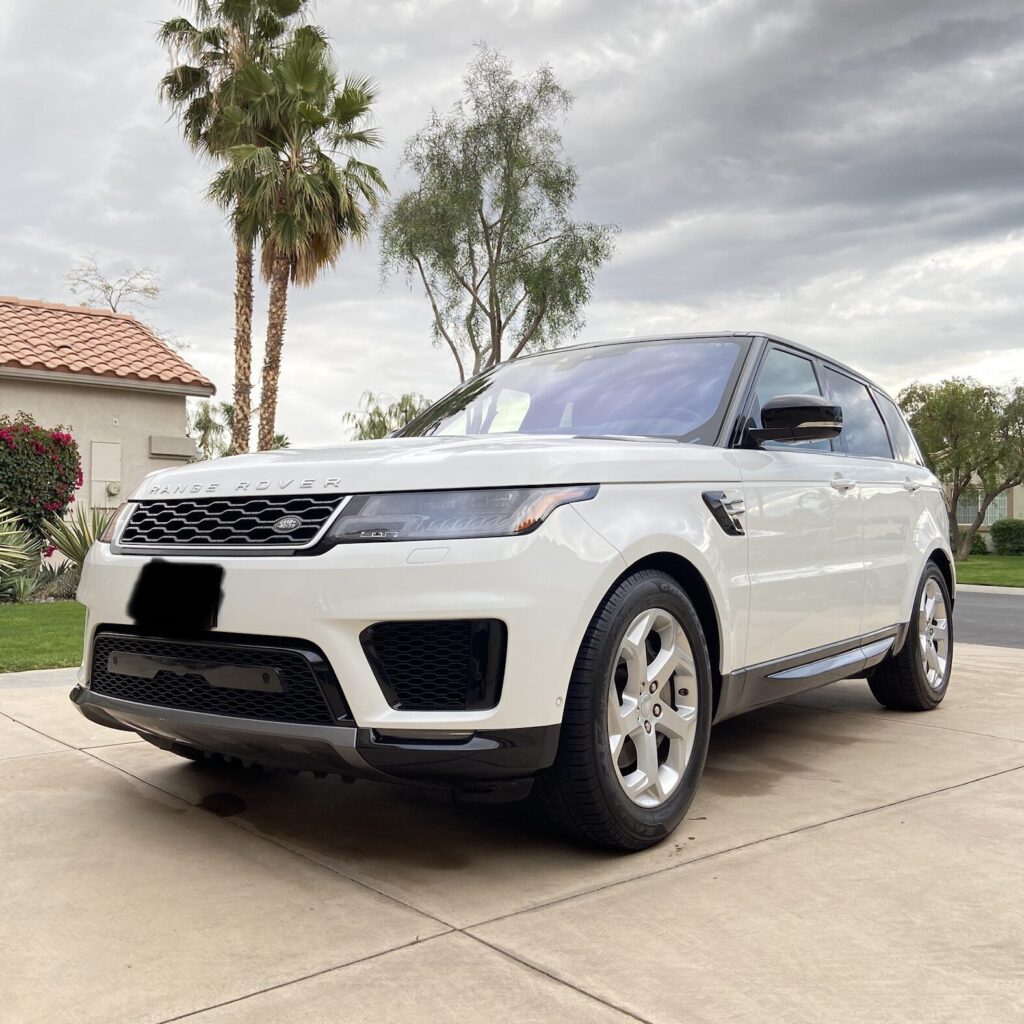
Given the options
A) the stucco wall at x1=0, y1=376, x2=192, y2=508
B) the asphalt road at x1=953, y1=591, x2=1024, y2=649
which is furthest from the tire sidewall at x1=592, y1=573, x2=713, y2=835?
the stucco wall at x1=0, y1=376, x2=192, y2=508

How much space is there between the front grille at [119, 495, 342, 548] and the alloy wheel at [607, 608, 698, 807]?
39.1 inches

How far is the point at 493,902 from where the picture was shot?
3088 mm

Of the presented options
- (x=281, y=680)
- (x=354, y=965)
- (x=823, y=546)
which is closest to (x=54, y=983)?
(x=354, y=965)

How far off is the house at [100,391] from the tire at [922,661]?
1401 cm

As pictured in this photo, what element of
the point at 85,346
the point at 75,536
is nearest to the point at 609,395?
the point at 75,536

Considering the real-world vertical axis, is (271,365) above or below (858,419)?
above

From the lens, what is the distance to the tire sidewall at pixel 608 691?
324cm

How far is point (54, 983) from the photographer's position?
2.57 meters

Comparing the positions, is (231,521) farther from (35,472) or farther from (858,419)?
(35,472)

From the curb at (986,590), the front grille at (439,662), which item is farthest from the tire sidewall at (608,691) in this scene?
the curb at (986,590)

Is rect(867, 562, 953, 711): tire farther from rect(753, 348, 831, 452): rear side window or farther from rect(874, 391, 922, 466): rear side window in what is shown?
rect(753, 348, 831, 452): rear side window

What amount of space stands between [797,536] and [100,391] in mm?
15254

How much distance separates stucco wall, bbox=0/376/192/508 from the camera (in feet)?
54.9

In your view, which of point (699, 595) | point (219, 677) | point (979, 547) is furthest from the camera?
point (979, 547)
